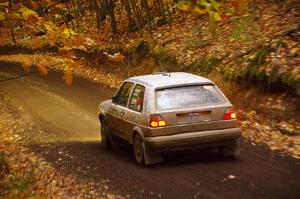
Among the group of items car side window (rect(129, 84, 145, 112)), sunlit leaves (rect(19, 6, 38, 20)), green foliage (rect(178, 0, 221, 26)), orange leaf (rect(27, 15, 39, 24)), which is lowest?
car side window (rect(129, 84, 145, 112))

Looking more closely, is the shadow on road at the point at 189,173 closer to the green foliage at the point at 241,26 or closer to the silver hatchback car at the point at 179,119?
the silver hatchback car at the point at 179,119

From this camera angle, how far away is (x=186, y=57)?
20.0 meters

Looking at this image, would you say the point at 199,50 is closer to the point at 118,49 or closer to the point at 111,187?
the point at 118,49

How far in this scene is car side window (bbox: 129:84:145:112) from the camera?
33.8 feet

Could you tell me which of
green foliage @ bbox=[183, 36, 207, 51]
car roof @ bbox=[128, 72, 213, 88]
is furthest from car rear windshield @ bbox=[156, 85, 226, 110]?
green foliage @ bbox=[183, 36, 207, 51]

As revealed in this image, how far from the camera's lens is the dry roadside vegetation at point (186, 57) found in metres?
6.86

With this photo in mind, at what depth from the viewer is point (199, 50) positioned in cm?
1967

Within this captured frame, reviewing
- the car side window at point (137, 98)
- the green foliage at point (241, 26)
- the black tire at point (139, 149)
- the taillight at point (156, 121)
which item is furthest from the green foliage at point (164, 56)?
the taillight at point (156, 121)

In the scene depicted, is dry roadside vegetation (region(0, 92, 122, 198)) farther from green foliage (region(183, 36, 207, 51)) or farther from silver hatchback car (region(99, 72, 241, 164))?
green foliage (region(183, 36, 207, 51))

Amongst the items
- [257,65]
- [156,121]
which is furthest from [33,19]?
[257,65]

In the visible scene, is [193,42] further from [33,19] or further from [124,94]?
[33,19]

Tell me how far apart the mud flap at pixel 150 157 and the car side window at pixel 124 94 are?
Answer: 1.48 m

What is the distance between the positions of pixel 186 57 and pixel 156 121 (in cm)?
1058

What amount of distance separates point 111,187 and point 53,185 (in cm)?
129
